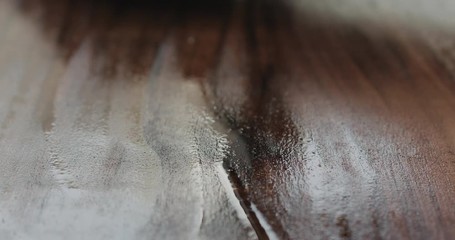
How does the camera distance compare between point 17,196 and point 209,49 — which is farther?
point 209,49

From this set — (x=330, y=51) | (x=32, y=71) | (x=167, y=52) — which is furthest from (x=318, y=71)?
(x=32, y=71)

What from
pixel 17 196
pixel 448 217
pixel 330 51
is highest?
pixel 330 51

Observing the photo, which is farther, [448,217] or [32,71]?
[32,71]

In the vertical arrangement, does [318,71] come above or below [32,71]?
above

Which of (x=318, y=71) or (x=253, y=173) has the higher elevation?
(x=318, y=71)

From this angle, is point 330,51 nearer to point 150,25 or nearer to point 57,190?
point 150,25

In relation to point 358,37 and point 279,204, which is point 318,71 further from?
point 279,204

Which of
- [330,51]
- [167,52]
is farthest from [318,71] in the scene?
[167,52]
